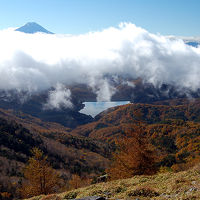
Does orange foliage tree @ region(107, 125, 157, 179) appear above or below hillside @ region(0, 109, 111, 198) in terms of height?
above

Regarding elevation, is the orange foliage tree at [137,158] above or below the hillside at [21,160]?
above

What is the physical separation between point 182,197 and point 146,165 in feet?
70.8

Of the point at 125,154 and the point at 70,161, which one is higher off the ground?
the point at 125,154

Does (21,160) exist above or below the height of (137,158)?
below

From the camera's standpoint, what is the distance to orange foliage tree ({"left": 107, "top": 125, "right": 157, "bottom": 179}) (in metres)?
34.4

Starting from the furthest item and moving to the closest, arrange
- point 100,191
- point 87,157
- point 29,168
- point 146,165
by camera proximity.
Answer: point 87,157 → point 29,168 → point 146,165 → point 100,191

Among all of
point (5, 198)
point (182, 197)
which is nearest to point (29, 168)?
point (182, 197)

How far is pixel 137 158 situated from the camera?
34.4 meters

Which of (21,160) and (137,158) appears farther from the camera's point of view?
(21,160)

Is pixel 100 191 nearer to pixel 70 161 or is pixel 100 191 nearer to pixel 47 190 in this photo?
pixel 47 190

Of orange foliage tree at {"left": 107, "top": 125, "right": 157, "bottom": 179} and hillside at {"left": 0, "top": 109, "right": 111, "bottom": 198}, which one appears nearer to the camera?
orange foliage tree at {"left": 107, "top": 125, "right": 157, "bottom": 179}

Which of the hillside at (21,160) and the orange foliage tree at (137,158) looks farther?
the hillside at (21,160)

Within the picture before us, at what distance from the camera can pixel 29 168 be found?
37688mm

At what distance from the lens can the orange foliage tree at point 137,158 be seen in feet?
113
